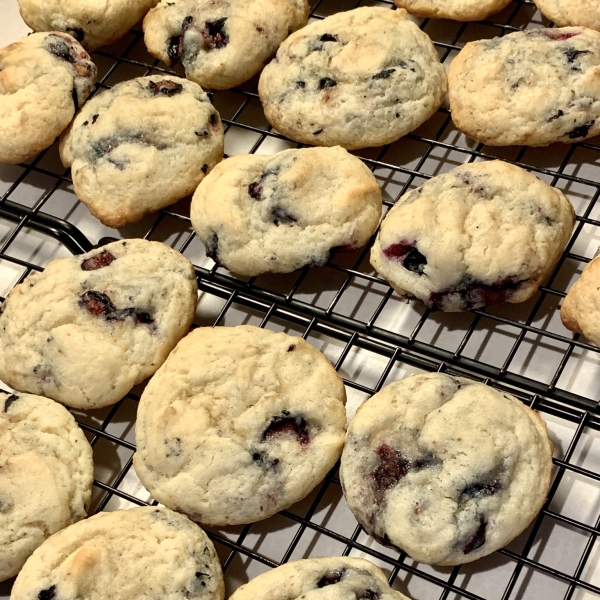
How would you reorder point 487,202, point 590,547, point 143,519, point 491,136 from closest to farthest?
point 590,547, point 143,519, point 487,202, point 491,136

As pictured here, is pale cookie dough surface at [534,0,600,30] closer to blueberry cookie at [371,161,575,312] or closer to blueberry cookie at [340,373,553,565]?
blueberry cookie at [371,161,575,312]

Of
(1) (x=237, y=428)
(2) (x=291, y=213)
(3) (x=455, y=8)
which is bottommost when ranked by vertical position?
(1) (x=237, y=428)

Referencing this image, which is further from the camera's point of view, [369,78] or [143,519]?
[369,78]

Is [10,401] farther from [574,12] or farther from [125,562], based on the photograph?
[574,12]

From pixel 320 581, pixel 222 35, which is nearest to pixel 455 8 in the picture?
pixel 222 35

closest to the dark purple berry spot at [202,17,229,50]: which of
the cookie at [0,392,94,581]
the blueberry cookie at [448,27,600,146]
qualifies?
the blueberry cookie at [448,27,600,146]

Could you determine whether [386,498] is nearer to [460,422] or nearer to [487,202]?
[460,422]

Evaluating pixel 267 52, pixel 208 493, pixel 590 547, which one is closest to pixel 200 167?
pixel 267 52
